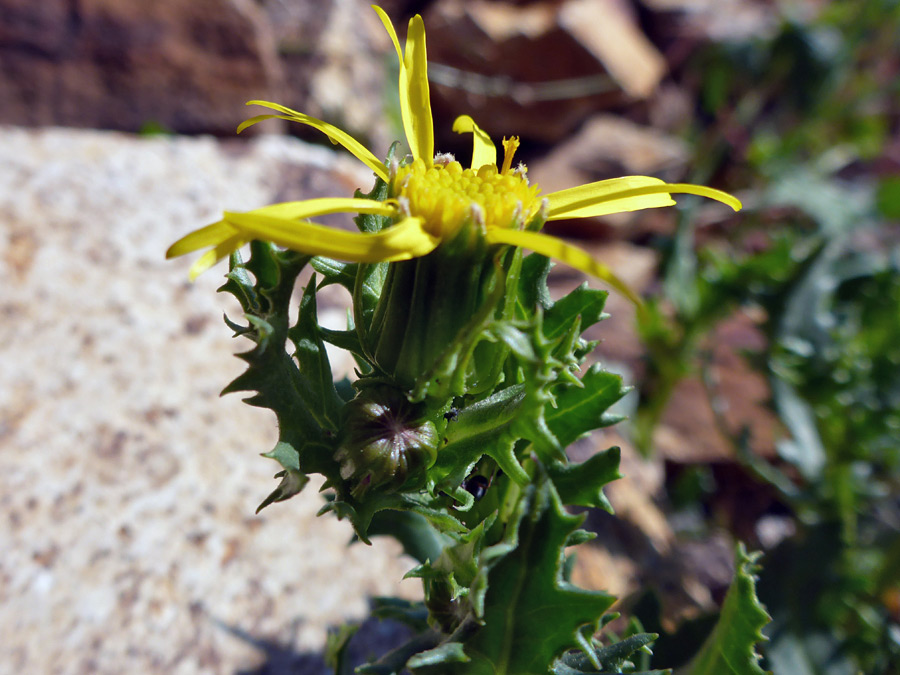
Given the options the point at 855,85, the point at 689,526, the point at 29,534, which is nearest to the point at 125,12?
the point at 29,534

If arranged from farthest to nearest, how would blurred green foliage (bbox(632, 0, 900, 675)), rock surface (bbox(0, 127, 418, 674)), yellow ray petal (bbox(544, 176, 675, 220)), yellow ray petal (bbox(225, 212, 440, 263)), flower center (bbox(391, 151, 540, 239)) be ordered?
blurred green foliage (bbox(632, 0, 900, 675))
rock surface (bbox(0, 127, 418, 674))
yellow ray petal (bbox(544, 176, 675, 220))
flower center (bbox(391, 151, 540, 239))
yellow ray petal (bbox(225, 212, 440, 263))

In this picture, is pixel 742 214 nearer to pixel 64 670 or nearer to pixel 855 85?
pixel 855 85

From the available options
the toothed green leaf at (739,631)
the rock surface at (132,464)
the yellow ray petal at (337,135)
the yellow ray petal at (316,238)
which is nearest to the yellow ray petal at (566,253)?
the yellow ray petal at (316,238)

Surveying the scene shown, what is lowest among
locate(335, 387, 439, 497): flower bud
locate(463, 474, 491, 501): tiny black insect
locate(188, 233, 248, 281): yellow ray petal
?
locate(463, 474, 491, 501): tiny black insect

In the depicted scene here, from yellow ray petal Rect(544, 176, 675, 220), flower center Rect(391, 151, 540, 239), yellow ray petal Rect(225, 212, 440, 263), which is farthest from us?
yellow ray petal Rect(544, 176, 675, 220)

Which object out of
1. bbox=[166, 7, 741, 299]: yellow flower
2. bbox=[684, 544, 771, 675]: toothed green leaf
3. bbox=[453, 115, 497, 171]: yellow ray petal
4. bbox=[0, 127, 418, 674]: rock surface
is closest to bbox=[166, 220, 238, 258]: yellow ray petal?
bbox=[166, 7, 741, 299]: yellow flower

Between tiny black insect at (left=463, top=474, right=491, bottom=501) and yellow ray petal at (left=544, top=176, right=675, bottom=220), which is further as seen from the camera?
tiny black insect at (left=463, top=474, right=491, bottom=501)

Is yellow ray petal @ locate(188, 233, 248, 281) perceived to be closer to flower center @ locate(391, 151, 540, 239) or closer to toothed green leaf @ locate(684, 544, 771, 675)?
flower center @ locate(391, 151, 540, 239)

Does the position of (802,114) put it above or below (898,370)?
above

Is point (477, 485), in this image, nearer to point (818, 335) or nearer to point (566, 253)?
point (566, 253)
